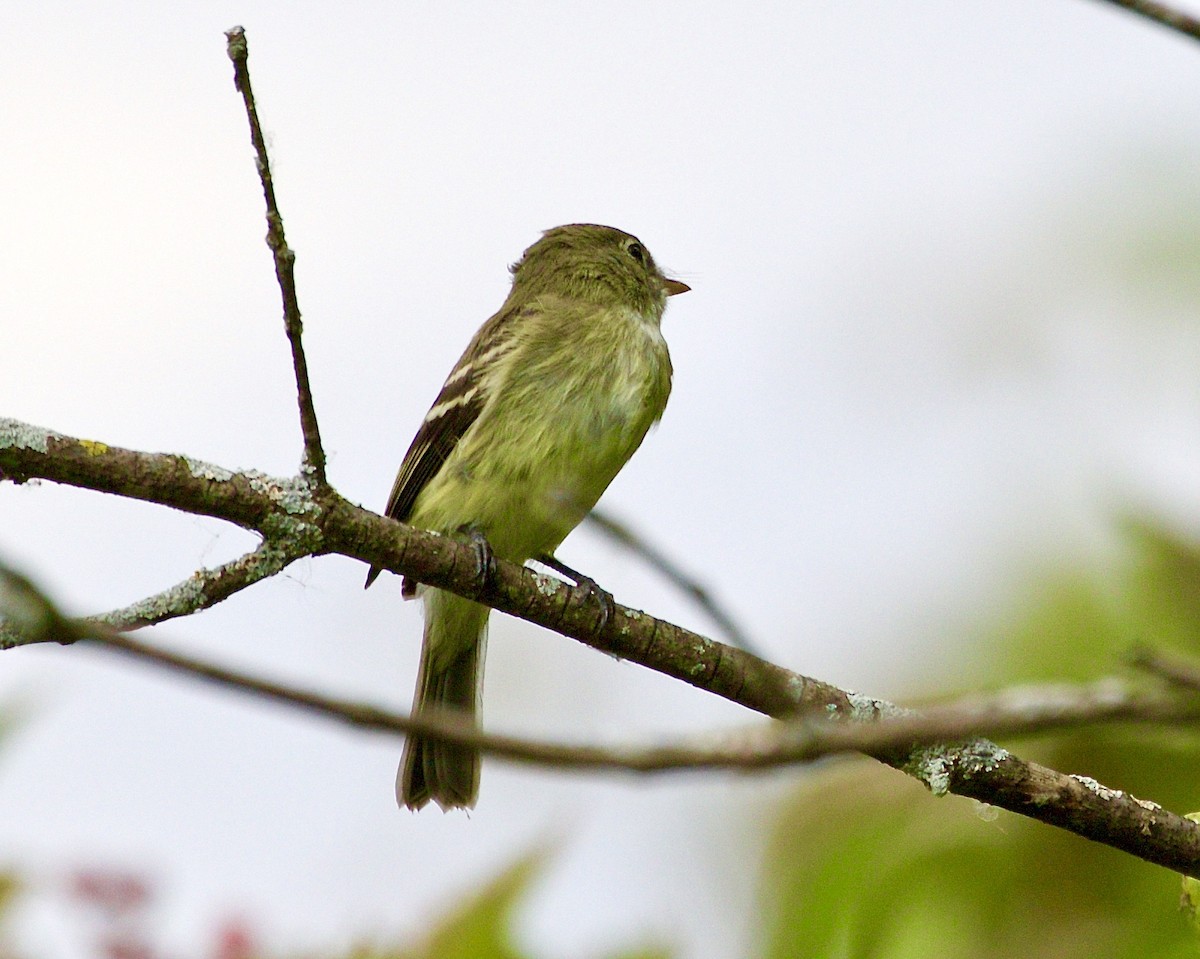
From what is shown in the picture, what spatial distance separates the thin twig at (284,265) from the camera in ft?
8.20

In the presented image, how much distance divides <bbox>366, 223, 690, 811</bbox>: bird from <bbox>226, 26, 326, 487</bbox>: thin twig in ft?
5.58

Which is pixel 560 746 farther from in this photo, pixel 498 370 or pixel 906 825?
pixel 498 370

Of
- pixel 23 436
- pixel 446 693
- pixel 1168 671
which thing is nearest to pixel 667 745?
pixel 1168 671

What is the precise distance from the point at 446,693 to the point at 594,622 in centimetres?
258

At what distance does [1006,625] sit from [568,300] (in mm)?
2595

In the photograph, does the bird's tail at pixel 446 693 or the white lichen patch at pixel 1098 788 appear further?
the bird's tail at pixel 446 693

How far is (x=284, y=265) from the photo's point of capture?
8.79ft

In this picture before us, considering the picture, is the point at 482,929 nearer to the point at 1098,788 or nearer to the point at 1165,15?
the point at 1098,788

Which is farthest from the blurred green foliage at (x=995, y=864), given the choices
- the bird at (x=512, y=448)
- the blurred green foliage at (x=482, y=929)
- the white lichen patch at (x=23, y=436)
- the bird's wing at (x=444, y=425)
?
the bird's wing at (x=444, y=425)

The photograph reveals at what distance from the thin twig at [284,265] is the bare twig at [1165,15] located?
1470 mm

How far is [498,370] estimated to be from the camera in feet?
17.8

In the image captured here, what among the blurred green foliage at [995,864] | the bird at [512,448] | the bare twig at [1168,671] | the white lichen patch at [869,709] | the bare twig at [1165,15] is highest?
Result: the bird at [512,448]

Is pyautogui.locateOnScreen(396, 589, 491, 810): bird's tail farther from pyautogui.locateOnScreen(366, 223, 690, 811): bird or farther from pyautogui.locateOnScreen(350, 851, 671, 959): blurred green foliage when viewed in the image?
pyautogui.locateOnScreen(350, 851, 671, 959): blurred green foliage

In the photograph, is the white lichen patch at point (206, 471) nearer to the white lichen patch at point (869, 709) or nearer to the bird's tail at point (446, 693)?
the white lichen patch at point (869, 709)
